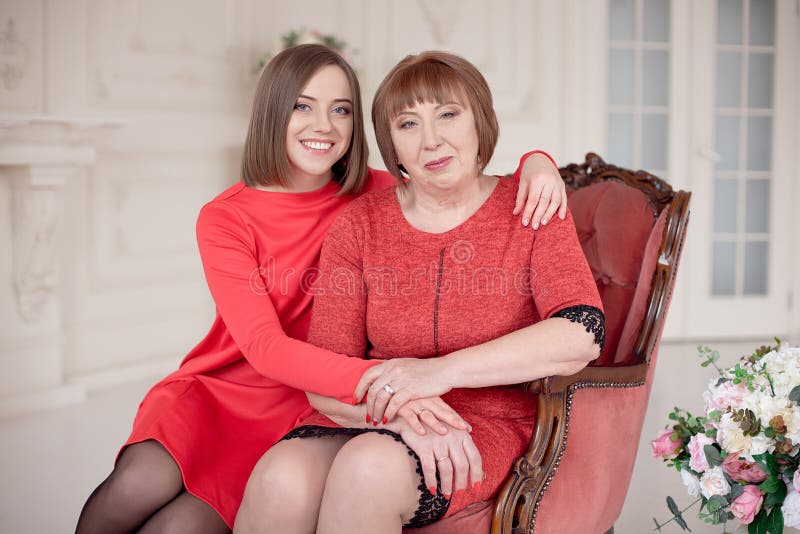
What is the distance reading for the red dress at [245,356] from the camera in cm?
164

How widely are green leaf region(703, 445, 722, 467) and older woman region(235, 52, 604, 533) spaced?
0.26m

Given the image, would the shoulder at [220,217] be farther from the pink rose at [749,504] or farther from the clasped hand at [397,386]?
the pink rose at [749,504]

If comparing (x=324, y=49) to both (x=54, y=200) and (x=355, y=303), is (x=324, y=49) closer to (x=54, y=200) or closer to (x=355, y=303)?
(x=355, y=303)

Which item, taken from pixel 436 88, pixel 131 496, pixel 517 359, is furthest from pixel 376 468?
pixel 436 88

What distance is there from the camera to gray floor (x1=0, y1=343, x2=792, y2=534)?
101 inches

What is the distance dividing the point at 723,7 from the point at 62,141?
4.18m

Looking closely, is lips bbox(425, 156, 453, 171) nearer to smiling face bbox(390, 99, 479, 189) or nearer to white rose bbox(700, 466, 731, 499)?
smiling face bbox(390, 99, 479, 189)

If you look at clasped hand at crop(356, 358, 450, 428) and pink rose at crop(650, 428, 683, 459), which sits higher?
clasped hand at crop(356, 358, 450, 428)

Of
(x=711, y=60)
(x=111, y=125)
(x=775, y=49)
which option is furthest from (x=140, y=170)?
(x=775, y=49)

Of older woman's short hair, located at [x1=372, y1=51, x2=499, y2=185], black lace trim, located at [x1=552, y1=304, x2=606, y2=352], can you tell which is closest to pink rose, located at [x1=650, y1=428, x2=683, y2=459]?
black lace trim, located at [x1=552, y1=304, x2=606, y2=352]

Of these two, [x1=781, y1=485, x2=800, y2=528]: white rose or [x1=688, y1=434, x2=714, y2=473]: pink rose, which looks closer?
[x1=781, y1=485, x2=800, y2=528]: white rose

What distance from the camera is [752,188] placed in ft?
17.8

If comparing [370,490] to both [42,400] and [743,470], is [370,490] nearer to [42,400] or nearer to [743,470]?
[743,470]

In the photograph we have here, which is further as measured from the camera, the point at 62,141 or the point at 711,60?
the point at 711,60
